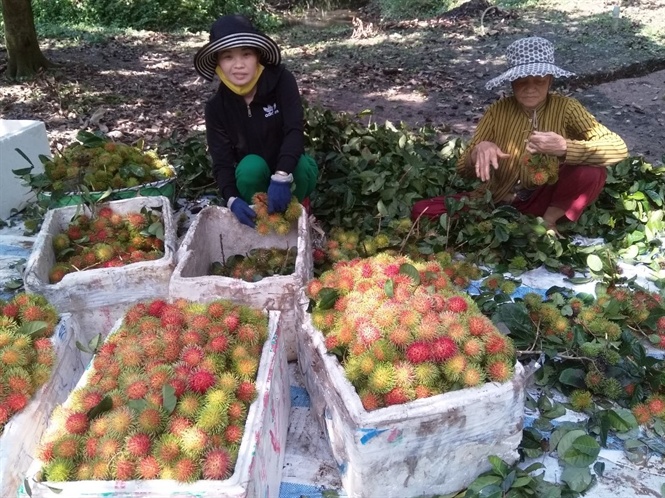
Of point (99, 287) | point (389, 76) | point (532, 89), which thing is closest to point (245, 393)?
point (99, 287)

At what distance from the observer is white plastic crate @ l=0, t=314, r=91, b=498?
1.36 meters

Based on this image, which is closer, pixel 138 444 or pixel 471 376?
pixel 138 444

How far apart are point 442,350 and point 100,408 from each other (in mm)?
837

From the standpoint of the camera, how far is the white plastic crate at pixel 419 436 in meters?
1.32

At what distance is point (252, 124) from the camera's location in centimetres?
247

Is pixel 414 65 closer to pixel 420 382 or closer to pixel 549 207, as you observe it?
pixel 549 207

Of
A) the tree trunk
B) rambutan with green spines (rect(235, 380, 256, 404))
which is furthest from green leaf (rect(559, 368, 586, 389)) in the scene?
the tree trunk

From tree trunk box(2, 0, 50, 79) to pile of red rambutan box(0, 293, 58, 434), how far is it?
5077 millimetres

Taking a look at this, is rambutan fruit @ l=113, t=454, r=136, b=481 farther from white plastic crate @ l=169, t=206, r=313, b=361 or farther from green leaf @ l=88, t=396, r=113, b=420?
white plastic crate @ l=169, t=206, r=313, b=361

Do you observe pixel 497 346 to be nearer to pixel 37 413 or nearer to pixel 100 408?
pixel 100 408

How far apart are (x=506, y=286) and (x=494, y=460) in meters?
0.89

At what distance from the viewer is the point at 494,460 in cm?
143

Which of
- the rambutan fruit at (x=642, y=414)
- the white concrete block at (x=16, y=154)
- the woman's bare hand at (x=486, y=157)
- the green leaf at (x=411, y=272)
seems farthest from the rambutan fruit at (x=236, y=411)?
the white concrete block at (x=16, y=154)

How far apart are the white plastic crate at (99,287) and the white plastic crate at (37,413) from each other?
16 cm
